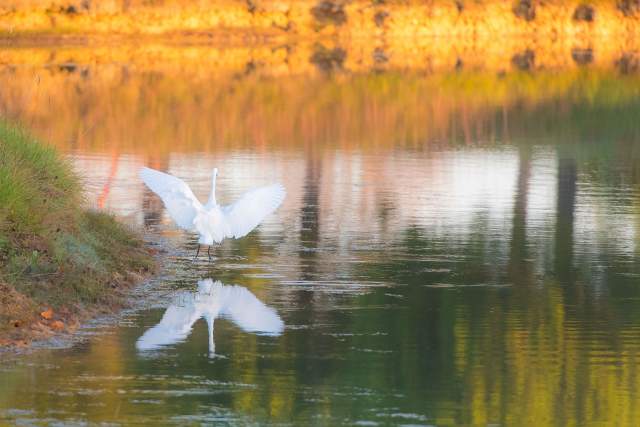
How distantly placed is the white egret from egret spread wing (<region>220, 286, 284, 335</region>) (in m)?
0.57

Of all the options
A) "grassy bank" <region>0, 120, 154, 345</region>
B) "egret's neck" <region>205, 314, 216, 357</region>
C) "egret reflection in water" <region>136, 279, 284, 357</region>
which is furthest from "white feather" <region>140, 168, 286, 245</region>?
"egret's neck" <region>205, 314, 216, 357</region>

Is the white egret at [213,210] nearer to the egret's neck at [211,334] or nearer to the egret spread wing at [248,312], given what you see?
the egret spread wing at [248,312]

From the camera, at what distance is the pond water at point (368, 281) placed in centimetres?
1063

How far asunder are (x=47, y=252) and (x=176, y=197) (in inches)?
79.6

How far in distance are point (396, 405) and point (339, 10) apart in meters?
66.9

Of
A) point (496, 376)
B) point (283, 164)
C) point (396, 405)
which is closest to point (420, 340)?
point (496, 376)

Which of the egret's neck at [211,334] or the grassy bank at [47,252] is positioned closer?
the egret's neck at [211,334]

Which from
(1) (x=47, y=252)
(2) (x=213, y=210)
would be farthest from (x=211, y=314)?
(2) (x=213, y=210)

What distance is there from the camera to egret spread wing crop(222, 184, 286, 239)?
1505 cm

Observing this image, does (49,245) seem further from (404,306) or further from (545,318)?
(545,318)

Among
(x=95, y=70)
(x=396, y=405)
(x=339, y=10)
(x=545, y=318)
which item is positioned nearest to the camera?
(x=396, y=405)

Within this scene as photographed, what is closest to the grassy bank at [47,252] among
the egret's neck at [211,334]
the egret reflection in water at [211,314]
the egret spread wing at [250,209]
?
the egret reflection in water at [211,314]

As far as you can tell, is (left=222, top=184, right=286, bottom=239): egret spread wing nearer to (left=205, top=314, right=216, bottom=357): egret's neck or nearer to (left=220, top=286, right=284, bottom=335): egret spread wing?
(left=220, top=286, right=284, bottom=335): egret spread wing

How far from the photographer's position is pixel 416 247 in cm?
1762
